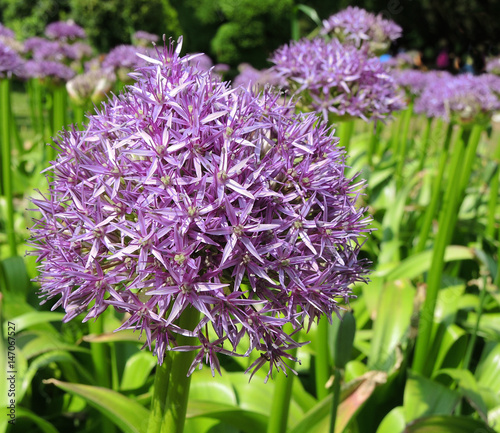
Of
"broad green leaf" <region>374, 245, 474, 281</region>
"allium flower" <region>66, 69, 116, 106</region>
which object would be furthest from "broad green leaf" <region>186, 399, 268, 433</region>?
"allium flower" <region>66, 69, 116, 106</region>

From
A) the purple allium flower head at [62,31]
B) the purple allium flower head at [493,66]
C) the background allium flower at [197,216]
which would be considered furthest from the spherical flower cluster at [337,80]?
the purple allium flower head at [62,31]

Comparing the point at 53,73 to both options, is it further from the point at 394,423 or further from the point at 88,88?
the point at 394,423

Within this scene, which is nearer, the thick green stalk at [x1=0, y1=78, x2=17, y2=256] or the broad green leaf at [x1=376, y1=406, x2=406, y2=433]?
the broad green leaf at [x1=376, y1=406, x2=406, y2=433]

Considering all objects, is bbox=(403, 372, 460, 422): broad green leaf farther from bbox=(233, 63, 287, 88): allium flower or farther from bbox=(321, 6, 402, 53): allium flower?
bbox=(321, 6, 402, 53): allium flower

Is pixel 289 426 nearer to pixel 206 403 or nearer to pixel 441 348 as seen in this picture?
pixel 206 403

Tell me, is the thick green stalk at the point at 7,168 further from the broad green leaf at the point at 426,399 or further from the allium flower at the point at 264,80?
the broad green leaf at the point at 426,399
